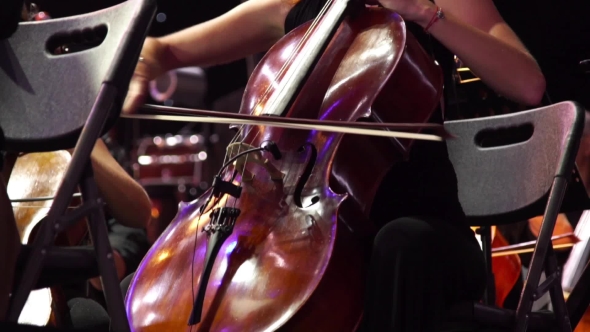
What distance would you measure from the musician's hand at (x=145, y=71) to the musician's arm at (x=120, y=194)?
263mm

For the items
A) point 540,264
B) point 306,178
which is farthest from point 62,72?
point 540,264

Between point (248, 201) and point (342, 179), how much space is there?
161mm

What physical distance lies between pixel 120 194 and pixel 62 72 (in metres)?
0.72

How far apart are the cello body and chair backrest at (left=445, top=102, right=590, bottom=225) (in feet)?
0.85

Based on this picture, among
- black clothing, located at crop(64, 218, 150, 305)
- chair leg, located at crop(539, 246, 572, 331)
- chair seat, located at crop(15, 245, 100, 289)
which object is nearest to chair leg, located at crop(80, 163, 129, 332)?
chair seat, located at crop(15, 245, 100, 289)

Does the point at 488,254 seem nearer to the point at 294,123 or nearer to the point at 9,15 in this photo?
the point at 294,123

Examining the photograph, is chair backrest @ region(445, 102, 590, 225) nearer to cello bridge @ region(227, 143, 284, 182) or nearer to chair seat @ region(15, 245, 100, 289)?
cello bridge @ region(227, 143, 284, 182)

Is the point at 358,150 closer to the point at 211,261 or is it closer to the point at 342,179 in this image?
the point at 342,179

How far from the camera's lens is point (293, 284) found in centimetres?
118

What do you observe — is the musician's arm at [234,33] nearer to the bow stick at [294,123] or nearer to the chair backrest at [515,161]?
the chair backrest at [515,161]

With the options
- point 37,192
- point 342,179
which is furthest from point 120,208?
point 342,179

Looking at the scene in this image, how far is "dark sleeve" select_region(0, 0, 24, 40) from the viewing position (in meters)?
1.11

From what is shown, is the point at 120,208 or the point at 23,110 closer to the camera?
the point at 23,110

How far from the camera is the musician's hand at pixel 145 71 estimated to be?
→ 1.45m
